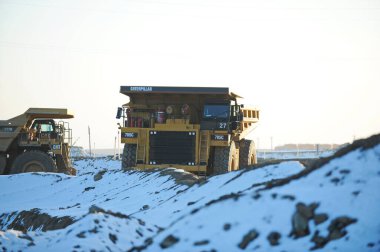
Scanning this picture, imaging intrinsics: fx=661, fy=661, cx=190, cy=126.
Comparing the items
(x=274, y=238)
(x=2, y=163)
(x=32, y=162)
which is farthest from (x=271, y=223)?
(x=2, y=163)

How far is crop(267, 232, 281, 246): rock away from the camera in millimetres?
6555

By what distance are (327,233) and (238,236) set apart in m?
0.90

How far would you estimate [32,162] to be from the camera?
81.3 feet

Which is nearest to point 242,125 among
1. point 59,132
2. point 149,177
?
point 149,177

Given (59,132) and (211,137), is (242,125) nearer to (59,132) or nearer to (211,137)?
(211,137)

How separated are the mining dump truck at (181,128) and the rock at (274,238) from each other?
13473 millimetres

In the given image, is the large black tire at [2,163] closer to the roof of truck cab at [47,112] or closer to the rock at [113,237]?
the roof of truck cab at [47,112]

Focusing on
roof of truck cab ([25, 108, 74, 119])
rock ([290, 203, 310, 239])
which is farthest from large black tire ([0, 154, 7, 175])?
rock ([290, 203, 310, 239])

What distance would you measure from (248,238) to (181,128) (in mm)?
13825

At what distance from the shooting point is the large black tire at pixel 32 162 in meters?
24.6

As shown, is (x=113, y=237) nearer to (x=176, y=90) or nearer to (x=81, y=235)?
(x=81, y=235)

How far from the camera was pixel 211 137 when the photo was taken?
66.8 feet

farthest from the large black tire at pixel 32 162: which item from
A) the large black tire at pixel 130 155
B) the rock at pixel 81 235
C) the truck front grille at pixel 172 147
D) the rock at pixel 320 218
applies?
the rock at pixel 320 218

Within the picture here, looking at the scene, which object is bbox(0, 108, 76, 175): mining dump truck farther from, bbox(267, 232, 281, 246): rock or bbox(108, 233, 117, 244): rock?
bbox(267, 232, 281, 246): rock
